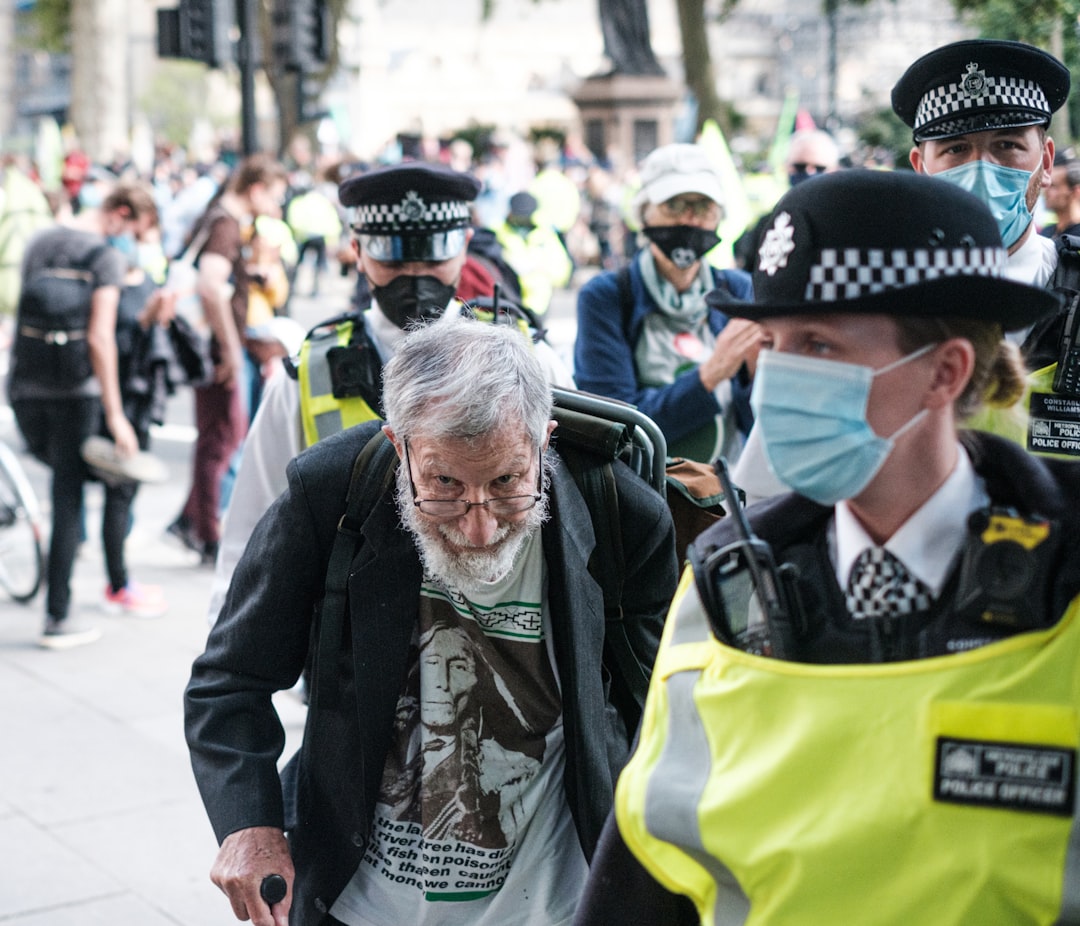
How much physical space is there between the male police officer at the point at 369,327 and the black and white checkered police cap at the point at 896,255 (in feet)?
6.44

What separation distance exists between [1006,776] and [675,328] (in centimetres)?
334

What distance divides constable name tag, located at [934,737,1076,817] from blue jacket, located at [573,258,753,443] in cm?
278

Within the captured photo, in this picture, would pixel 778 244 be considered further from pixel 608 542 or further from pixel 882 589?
pixel 608 542

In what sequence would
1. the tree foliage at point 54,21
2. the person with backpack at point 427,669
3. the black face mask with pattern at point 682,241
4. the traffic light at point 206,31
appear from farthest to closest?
the tree foliage at point 54,21 < the traffic light at point 206,31 < the black face mask with pattern at point 682,241 < the person with backpack at point 427,669

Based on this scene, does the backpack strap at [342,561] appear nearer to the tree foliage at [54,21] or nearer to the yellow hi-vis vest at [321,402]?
the yellow hi-vis vest at [321,402]

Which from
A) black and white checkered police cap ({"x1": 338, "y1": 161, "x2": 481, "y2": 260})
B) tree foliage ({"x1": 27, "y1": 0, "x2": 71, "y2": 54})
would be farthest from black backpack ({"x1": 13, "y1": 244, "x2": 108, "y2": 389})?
tree foliage ({"x1": 27, "y1": 0, "x2": 71, "y2": 54})

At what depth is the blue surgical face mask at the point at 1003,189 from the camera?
3.28 meters

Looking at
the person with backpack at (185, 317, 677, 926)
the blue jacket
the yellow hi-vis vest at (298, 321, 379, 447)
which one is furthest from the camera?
the blue jacket

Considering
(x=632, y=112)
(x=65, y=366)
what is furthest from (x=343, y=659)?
(x=632, y=112)

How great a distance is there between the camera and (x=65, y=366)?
7.71 meters

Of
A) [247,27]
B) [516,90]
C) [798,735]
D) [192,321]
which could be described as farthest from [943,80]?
[516,90]

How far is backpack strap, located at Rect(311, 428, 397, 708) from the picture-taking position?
267 centimetres

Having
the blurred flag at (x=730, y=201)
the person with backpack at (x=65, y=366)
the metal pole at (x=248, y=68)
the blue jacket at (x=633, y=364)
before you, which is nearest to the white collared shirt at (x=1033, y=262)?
the blue jacket at (x=633, y=364)

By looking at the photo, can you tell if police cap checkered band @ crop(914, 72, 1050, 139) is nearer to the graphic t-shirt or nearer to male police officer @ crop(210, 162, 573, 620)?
male police officer @ crop(210, 162, 573, 620)
